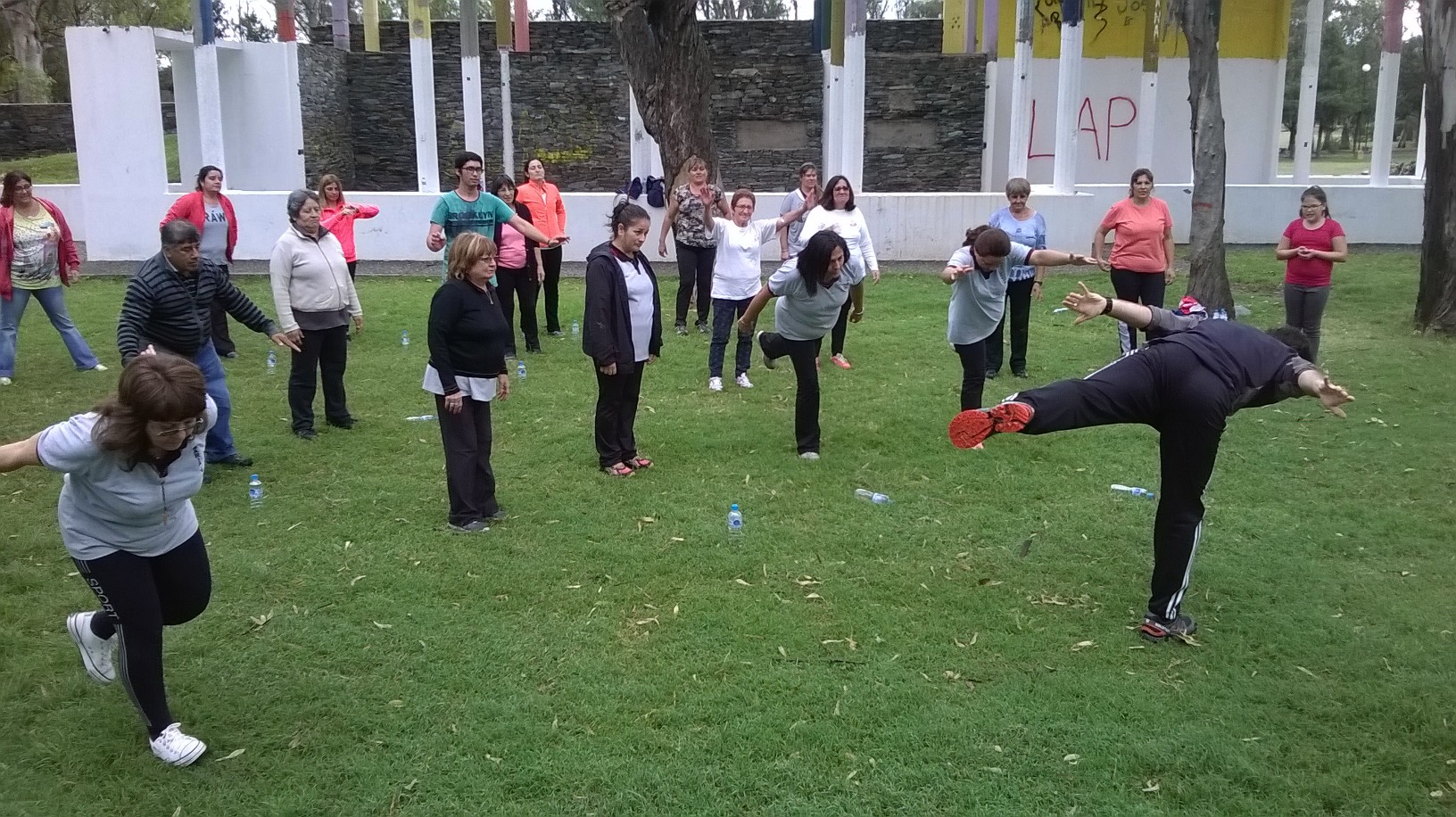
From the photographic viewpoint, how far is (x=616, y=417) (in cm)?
725

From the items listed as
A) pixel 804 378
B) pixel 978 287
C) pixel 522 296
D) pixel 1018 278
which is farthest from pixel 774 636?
pixel 522 296

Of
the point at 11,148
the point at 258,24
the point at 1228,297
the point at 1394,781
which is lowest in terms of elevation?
the point at 1394,781

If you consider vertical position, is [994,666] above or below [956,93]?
below

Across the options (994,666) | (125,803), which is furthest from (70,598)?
(994,666)

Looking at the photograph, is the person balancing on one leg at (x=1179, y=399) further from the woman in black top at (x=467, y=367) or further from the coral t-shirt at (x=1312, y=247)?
the coral t-shirt at (x=1312, y=247)

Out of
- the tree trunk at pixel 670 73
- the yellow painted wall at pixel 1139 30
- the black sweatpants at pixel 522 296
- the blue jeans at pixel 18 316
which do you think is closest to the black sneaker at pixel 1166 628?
the black sweatpants at pixel 522 296

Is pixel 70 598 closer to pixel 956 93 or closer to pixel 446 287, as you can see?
pixel 446 287

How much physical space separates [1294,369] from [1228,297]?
866 centimetres

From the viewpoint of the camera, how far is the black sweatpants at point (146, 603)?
3736 mm

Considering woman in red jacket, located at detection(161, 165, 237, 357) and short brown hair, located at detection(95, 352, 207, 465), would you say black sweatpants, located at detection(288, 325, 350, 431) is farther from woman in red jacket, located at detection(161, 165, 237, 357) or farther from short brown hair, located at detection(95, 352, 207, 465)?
short brown hair, located at detection(95, 352, 207, 465)

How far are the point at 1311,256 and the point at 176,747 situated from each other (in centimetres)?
908

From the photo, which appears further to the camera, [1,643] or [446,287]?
[446,287]

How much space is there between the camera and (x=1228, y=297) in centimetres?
1245

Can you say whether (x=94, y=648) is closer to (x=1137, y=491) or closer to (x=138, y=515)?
(x=138, y=515)
